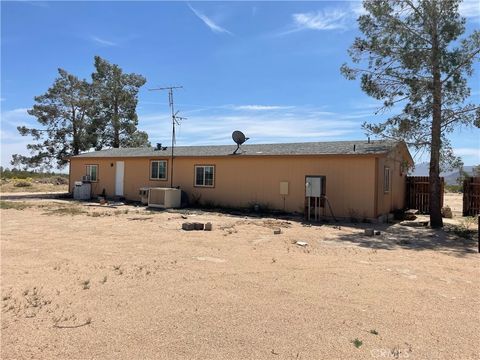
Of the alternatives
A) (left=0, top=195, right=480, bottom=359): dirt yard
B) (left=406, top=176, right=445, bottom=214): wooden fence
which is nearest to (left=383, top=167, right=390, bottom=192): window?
(left=406, top=176, right=445, bottom=214): wooden fence

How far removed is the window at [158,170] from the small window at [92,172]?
467cm

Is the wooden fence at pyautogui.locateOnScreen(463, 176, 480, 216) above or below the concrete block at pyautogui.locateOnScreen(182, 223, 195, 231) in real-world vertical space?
above

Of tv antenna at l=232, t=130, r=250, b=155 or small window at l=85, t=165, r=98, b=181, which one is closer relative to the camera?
tv antenna at l=232, t=130, r=250, b=155

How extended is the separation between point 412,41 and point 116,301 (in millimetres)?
12828

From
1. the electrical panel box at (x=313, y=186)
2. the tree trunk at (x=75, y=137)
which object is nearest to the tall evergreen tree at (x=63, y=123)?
the tree trunk at (x=75, y=137)

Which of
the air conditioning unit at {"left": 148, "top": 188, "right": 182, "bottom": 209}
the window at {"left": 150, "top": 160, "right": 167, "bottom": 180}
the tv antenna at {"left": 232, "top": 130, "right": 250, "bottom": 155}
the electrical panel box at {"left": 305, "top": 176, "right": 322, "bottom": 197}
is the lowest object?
the air conditioning unit at {"left": 148, "top": 188, "right": 182, "bottom": 209}

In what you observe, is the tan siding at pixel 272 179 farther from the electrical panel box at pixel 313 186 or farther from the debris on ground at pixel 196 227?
the debris on ground at pixel 196 227

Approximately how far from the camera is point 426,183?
19.2m

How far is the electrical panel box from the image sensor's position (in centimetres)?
1430

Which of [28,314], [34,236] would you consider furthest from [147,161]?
[28,314]

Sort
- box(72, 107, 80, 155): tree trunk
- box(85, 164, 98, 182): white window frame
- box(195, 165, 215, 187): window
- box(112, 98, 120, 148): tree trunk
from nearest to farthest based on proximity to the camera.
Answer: box(195, 165, 215, 187): window, box(85, 164, 98, 182): white window frame, box(72, 107, 80, 155): tree trunk, box(112, 98, 120, 148): tree trunk

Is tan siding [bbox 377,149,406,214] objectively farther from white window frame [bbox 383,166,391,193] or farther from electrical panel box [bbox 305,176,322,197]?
electrical panel box [bbox 305,176,322,197]

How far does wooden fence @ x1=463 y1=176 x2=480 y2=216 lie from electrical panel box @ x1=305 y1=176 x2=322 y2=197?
7.76 m

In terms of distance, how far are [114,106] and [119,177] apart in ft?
48.1
